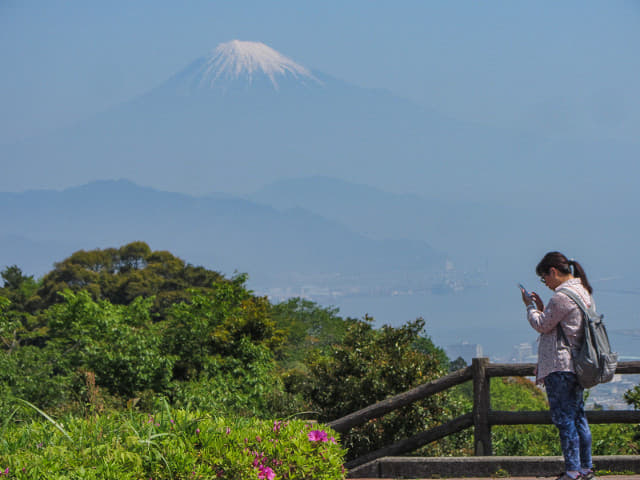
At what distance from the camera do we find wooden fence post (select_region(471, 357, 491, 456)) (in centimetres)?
760

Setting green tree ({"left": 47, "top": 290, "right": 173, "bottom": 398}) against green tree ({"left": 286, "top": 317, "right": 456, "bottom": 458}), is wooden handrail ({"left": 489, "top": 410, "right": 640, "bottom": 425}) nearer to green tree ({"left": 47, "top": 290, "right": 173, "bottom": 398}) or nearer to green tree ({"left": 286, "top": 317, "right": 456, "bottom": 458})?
green tree ({"left": 286, "top": 317, "right": 456, "bottom": 458})

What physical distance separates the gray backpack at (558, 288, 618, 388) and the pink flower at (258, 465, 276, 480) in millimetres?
2586

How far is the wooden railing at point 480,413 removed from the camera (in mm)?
7406

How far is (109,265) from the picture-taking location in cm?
5275

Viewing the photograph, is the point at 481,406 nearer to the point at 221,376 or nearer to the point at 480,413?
the point at 480,413

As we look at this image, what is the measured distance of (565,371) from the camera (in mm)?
5914

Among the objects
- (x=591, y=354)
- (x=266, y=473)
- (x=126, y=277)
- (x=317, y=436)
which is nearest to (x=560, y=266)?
(x=591, y=354)

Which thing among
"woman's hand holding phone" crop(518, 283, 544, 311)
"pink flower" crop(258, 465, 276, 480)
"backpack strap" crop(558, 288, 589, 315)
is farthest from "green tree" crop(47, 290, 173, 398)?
"pink flower" crop(258, 465, 276, 480)

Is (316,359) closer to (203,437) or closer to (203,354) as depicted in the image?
(203,437)

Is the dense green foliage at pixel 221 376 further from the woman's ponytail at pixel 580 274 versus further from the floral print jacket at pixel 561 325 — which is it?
the woman's ponytail at pixel 580 274

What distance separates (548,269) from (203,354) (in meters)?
12.4

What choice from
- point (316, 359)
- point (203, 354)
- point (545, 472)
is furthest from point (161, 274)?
point (545, 472)

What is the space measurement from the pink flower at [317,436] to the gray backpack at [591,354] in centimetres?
211

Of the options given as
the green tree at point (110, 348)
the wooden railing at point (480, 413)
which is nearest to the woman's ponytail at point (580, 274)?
the wooden railing at point (480, 413)
